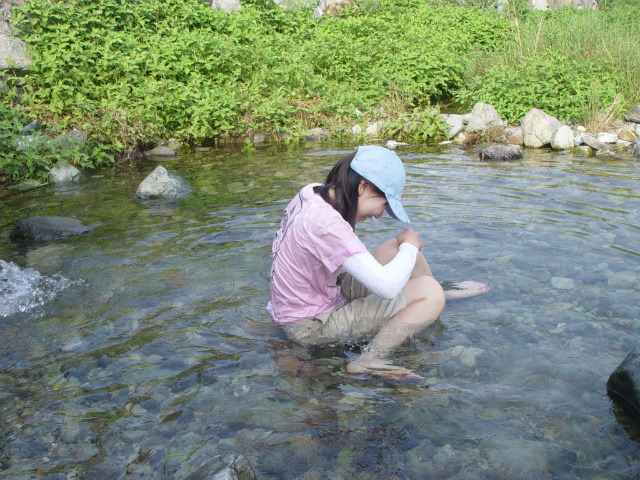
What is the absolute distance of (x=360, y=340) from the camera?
13.0 ft

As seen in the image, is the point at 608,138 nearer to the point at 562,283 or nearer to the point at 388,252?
the point at 562,283

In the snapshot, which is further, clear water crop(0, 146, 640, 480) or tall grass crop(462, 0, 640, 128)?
tall grass crop(462, 0, 640, 128)

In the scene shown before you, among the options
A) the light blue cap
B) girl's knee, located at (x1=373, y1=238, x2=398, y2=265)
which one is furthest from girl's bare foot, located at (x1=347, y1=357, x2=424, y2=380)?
the light blue cap

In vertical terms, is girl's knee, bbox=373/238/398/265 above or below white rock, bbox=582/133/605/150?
below

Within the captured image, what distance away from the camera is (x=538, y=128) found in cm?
1035

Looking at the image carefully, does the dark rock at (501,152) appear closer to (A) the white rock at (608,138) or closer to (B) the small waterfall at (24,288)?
(A) the white rock at (608,138)

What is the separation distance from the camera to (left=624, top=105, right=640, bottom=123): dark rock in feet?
35.2

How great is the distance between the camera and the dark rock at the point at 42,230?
6250 mm

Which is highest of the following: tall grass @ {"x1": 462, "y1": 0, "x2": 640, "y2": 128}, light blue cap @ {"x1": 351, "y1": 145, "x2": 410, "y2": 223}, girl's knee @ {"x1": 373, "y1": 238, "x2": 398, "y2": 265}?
tall grass @ {"x1": 462, "y1": 0, "x2": 640, "y2": 128}

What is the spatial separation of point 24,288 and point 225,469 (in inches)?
126

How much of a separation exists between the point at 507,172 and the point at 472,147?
2.11m

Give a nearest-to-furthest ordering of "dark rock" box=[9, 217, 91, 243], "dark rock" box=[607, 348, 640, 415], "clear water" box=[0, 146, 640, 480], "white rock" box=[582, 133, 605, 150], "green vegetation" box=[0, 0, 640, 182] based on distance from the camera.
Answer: "clear water" box=[0, 146, 640, 480]
"dark rock" box=[607, 348, 640, 415]
"dark rock" box=[9, 217, 91, 243]
"white rock" box=[582, 133, 605, 150]
"green vegetation" box=[0, 0, 640, 182]

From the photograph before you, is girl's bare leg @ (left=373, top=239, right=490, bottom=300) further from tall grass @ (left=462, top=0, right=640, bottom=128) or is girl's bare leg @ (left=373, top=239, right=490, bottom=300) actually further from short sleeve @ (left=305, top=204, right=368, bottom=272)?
tall grass @ (left=462, top=0, right=640, bottom=128)

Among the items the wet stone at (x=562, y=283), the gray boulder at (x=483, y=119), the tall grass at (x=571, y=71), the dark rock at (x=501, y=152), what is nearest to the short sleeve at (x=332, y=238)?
the wet stone at (x=562, y=283)
